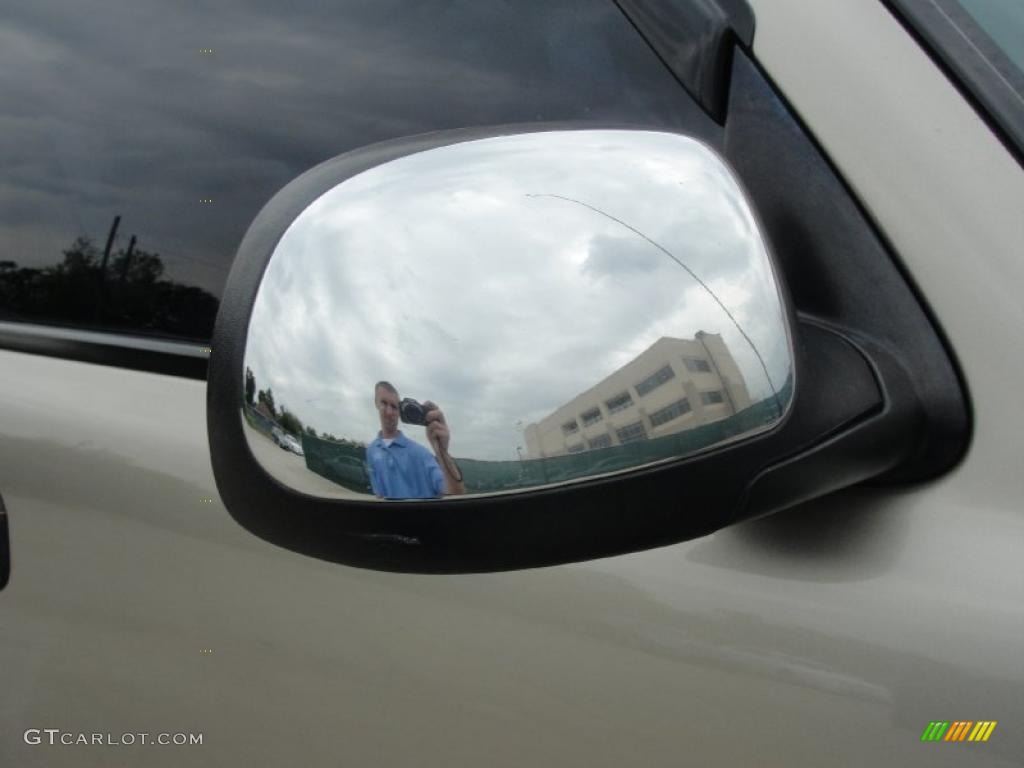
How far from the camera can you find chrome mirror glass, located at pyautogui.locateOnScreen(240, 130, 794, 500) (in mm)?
807

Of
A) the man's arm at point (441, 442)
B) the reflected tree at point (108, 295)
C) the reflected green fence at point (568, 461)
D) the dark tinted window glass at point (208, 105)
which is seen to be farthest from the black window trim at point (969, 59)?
the reflected tree at point (108, 295)

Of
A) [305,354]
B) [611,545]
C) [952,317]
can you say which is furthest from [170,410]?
[952,317]

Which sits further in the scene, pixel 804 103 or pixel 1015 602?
pixel 804 103

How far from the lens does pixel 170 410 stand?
136cm

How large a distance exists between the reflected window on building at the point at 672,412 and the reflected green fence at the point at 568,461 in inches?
0.6

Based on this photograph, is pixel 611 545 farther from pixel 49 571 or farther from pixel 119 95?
pixel 119 95

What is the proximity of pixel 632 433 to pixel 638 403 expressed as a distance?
2cm

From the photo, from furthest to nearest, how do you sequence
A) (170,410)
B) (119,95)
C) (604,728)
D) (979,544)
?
(119,95)
(170,410)
(604,728)
(979,544)

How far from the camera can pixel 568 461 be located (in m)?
0.81

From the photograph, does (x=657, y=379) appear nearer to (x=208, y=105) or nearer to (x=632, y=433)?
(x=632, y=433)

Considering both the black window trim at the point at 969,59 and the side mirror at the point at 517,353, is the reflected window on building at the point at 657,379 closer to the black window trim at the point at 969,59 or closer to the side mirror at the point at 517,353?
the side mirror at the point at 517,353

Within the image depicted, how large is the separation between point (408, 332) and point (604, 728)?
0.43m

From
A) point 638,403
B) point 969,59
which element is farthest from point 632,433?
point 969,59

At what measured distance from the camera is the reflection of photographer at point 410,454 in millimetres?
814
